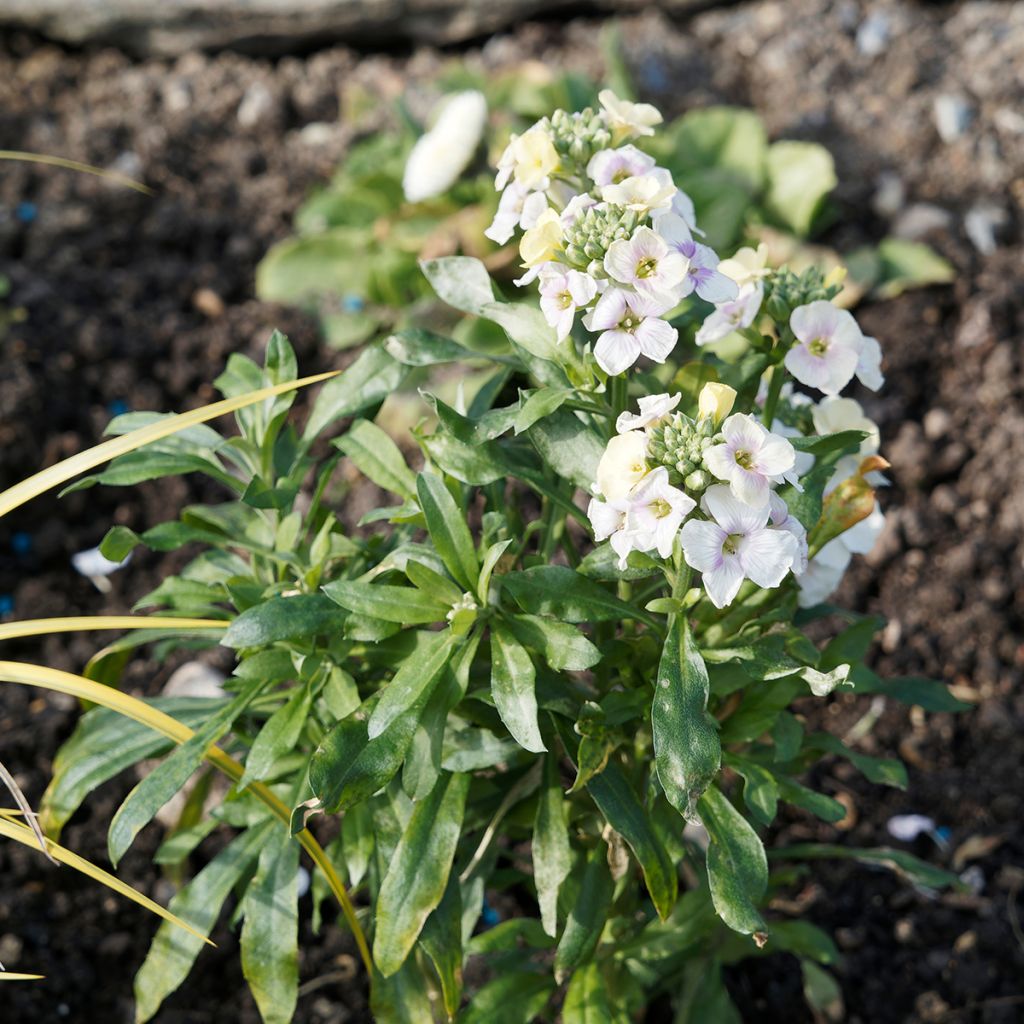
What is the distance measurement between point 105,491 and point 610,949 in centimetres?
176

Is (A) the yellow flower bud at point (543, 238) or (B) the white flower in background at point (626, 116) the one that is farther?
(B) the white flower in background at point (626, 116)

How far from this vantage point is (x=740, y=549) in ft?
4.25

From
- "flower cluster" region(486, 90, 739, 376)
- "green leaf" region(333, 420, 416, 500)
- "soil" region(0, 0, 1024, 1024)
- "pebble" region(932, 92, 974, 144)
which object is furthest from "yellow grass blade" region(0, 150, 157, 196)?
"pebble" region(932, 92, 974, 144)

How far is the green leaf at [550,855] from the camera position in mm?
1601

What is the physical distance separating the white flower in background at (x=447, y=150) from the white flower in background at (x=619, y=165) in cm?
184

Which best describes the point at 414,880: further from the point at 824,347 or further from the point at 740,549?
the point at 824,347

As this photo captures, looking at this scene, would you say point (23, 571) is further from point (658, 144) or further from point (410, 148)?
point (658, 144)

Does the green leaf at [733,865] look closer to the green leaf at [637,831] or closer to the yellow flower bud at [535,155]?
the green leaf at [637,831]

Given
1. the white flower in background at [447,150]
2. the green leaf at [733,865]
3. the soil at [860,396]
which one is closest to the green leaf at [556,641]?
the green leaf at [733,865]

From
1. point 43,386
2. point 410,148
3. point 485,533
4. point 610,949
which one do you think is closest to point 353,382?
point 485,533

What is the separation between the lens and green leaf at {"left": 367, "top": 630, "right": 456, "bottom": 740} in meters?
1.43

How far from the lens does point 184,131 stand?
13.2 feet

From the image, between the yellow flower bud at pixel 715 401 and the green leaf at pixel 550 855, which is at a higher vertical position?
the yellow flower bud at pixel 715 401

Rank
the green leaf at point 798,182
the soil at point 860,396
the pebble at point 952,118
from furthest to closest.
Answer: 1. the pebble at point 952,118
2. the green leaf at point 798,182
3. the soil at point 860,396
